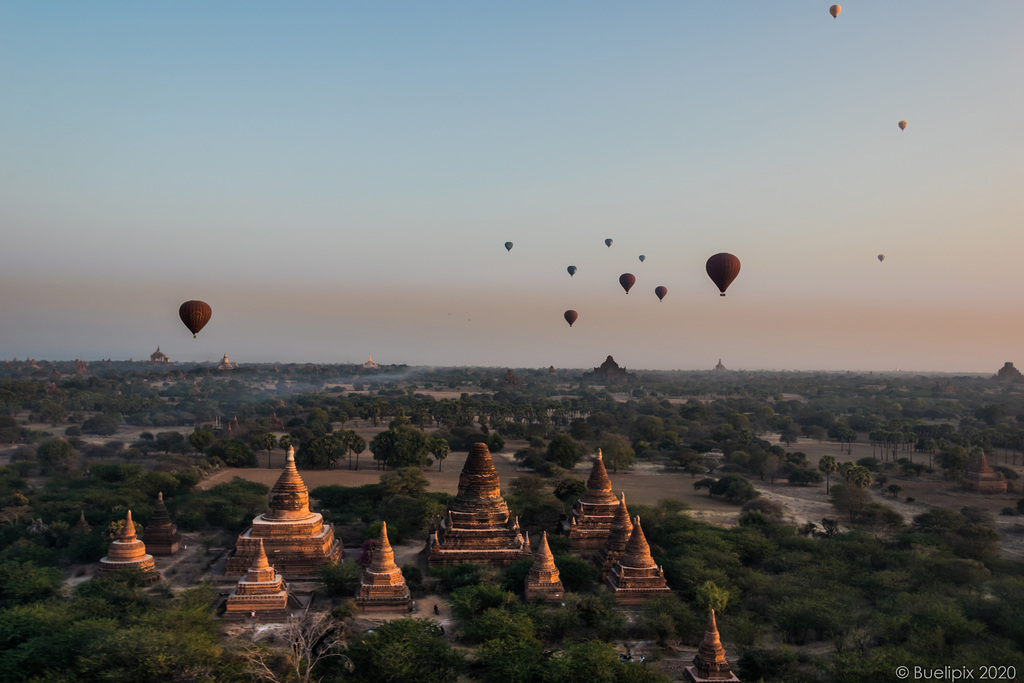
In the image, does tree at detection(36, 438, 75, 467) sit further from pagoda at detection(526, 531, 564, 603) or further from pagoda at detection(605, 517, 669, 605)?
pagoda at detection(605, 517, 669, 605)

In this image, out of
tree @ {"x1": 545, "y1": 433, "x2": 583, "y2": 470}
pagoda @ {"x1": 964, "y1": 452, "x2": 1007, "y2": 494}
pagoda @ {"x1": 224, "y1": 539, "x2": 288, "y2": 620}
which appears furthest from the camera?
tree @ {"x1": 545, "y1": 433, "x2": 583, "y2": 470}

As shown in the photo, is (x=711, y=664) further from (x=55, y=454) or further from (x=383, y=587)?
(x=55, y=454)

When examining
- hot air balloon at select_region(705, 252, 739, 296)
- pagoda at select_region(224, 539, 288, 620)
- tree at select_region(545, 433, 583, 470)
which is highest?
hot air balloon at select_region(705, 252, 739, 296)

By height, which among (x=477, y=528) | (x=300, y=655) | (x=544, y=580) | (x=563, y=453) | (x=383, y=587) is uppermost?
(x=477, y=528)

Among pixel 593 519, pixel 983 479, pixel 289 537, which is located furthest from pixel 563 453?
pixel 289 537

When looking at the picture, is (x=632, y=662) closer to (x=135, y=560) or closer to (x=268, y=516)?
(x=268, y=516)

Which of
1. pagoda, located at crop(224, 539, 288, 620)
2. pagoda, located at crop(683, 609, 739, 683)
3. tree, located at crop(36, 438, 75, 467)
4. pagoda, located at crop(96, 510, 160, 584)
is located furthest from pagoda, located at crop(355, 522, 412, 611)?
tree, located at crop(36, 438, 75, 467)

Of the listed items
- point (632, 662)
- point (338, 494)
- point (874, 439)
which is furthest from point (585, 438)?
point (632, 662)
